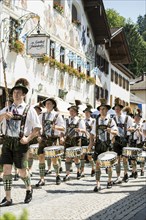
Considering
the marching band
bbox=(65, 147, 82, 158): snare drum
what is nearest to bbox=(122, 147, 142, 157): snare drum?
the marching band

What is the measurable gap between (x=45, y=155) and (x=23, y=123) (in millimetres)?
2593

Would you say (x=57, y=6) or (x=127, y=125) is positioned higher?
(x=57, y=6)

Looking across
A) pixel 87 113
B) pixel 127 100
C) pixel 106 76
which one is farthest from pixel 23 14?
pixel 127 100

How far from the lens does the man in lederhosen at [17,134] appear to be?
629 centimetres

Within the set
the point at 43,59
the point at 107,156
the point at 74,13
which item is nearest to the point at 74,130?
the point at 107,156

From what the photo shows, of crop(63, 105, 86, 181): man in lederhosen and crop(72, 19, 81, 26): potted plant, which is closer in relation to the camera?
crop(63, 105, 86, 181): man in lederhosen

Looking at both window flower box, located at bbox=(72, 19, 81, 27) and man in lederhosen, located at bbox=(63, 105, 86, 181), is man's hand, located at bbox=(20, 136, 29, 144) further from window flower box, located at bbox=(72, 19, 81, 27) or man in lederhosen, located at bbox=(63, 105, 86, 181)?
window flower box, located at bbox=(72, 19, 81, 27)

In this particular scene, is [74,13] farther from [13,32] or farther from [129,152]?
[129,152]

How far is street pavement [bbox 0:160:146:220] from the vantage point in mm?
5805

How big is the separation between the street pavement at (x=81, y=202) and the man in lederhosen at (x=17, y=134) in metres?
0.49

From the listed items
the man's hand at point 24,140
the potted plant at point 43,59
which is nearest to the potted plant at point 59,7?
the potted plant at point 43,59

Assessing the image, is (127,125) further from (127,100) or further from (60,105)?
(127,100)

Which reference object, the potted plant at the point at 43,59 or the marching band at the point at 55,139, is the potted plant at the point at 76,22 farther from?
the marching band at the point at 55,139

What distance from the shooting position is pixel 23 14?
764 inches
